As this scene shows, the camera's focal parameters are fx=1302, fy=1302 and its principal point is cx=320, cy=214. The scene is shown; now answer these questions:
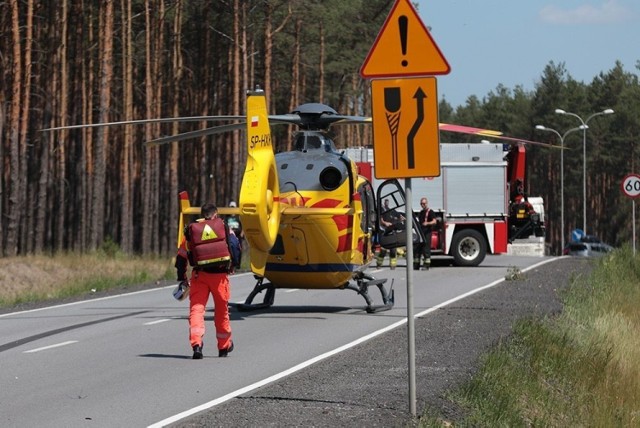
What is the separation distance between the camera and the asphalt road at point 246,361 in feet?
35.4

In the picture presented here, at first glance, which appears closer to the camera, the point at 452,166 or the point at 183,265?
the point at 183,265

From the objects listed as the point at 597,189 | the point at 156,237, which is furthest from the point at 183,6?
the point at 597,189

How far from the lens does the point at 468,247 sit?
35.8 metres

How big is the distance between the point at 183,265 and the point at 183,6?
141 ft

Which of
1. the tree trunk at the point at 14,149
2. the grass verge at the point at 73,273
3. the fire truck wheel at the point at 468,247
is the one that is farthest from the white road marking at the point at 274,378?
the tree trunk at the point at 14,149

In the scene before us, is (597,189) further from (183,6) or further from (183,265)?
(183,265)

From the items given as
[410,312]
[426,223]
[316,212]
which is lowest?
[410,312]

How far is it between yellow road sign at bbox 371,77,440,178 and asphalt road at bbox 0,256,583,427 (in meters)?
2.00

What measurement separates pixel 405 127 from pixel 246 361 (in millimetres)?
5222

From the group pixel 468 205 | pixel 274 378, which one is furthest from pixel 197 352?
pixel 468 205

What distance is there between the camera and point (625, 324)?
19.1 metres

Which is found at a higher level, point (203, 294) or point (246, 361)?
point (203, 294)

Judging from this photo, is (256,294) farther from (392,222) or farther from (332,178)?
(332,178)

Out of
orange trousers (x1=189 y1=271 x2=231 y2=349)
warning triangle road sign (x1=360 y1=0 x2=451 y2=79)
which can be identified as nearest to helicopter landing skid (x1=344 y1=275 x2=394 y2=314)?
orange trousers (x1=189 y1=271 x2=231 y2=349)
